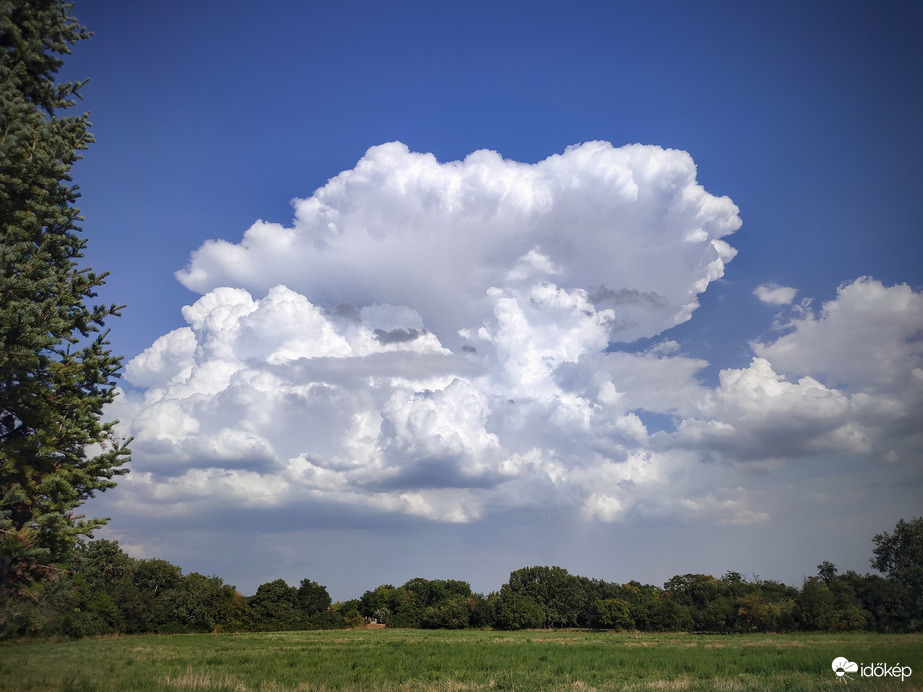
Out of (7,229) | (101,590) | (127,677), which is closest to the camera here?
(7,229)

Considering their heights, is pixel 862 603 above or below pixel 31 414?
below

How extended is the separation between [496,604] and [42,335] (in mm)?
109806

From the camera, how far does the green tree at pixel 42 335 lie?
13.9 meters

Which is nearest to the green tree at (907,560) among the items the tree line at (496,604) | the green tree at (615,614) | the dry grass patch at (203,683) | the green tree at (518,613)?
the tree line at (496,604)

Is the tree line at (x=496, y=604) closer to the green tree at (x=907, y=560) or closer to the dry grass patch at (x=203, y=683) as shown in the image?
the green tree at (x=907, y=560)

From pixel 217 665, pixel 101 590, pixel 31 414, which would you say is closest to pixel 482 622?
pixel 101 590

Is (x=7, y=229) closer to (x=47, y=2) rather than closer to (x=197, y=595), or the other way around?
(x=47, y=2)

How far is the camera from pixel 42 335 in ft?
A: 44.7

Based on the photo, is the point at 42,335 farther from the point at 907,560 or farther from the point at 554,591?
the point at 554,591

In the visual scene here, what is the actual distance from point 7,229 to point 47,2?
785cm

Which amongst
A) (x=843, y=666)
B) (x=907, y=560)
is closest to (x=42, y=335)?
(x=843, y=666)

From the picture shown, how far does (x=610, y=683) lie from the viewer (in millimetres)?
22469

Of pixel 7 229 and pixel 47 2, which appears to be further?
pixel 47 2

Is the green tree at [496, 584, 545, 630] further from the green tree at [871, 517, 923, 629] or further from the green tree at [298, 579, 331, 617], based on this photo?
the green tree at [871, 517, 923, 629]
